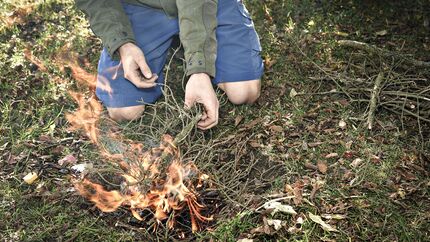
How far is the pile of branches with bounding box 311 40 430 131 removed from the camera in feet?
9.84

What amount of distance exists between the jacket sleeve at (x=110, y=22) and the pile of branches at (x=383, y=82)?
4.49 ft

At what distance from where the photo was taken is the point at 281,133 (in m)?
3.03

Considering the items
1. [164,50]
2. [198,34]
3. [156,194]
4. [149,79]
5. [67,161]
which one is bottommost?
[67,161]

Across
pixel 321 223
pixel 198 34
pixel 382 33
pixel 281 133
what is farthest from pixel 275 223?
pixel 382 33

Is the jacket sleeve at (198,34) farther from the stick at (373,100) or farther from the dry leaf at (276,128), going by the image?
the stick at (373,100)

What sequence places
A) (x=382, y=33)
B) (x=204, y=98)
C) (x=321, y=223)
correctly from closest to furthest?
1. (x=321, y=223)
2. (x=204, y=98)
3. (x=382, y=33)

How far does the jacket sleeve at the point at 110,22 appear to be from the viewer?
3018 millimetres

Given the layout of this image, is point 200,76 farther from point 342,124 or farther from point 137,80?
point 342,124

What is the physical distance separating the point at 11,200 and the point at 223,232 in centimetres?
128

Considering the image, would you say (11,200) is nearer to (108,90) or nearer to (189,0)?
(108,90)

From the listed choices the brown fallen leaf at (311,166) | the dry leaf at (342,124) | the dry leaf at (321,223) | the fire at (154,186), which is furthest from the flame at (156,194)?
the dry leaf at (342,124)

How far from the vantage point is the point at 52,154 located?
10.1ft

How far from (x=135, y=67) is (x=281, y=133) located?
3.33 ft

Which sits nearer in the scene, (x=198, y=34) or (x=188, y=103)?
(x=188, y=103)
